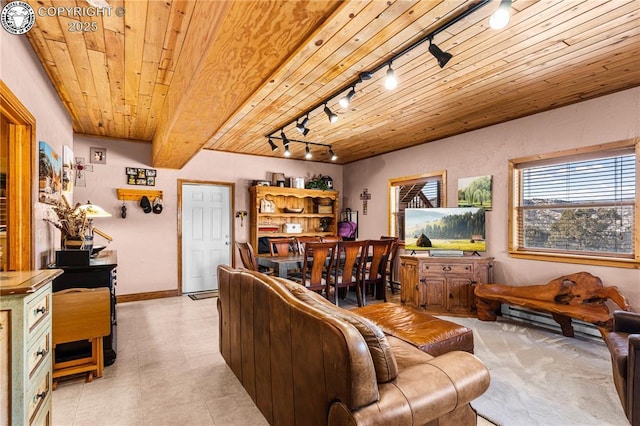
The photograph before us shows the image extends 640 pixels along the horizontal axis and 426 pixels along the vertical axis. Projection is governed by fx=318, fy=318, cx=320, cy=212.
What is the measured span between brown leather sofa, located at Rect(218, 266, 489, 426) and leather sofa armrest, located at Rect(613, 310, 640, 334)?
5.07ft

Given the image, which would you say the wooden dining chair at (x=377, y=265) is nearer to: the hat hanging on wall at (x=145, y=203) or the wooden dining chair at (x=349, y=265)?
the wooden dining chair at (x=349, y=265)

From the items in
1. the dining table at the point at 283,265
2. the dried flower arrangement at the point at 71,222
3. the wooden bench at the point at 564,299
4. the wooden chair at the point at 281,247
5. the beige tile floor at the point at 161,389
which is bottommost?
the beige tile floor at the point at 161,389

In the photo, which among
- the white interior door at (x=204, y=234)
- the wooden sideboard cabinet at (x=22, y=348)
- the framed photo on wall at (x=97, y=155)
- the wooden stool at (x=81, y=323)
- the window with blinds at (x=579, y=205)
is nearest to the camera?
the wooden sideboard cabinet at (x=22, y=348)

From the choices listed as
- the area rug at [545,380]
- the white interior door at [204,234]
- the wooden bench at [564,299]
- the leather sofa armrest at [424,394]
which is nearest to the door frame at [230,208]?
the white interior door at [204,234]

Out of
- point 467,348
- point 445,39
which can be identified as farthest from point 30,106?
point 467,348

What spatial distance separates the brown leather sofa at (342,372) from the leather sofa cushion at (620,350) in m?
1.05

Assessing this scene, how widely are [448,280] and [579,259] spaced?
55.0 inches

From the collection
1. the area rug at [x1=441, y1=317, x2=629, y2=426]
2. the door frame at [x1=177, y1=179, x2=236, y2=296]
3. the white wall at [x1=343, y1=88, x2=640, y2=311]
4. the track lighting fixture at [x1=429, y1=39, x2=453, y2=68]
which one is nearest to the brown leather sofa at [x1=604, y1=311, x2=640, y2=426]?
the area rug at [x1=441, y1=317, x2=629, y2=426]

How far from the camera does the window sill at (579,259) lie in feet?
10.2

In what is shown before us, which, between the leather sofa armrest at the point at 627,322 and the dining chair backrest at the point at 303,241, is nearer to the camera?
the leather sofa armrest at the point at 627,322

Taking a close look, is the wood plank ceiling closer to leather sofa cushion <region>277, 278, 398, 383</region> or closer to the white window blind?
the white window blind

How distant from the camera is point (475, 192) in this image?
446 centimetres

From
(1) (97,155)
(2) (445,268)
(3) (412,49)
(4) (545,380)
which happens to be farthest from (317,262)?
(1) (97,155)

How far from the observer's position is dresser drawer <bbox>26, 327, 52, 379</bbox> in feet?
4.64
